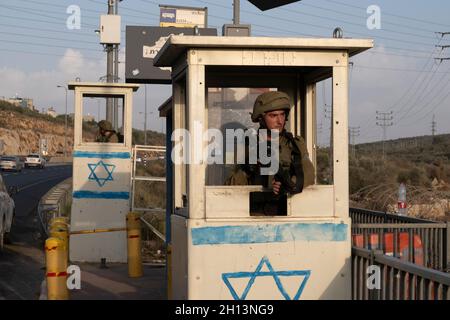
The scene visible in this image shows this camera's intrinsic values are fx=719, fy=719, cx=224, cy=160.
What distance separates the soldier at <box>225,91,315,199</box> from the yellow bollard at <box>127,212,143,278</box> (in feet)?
18.3

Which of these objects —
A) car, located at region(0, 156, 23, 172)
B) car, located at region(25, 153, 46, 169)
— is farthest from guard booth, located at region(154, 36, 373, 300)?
car, located at region(25, 153, 46, 169)

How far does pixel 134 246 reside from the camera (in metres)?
11.6

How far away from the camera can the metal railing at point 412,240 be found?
24.2ft

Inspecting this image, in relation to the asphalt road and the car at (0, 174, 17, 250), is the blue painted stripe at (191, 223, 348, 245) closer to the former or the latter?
the asphalt road

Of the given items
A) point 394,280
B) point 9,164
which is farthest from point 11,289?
point 9,164

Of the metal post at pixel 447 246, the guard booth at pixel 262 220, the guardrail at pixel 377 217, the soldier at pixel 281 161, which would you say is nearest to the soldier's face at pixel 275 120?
the soldier at pixel 281 161

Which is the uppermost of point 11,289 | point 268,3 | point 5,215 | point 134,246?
point 268,3

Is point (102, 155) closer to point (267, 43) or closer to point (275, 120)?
point (275, 120)

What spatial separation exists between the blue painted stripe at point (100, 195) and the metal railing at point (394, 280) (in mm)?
8287

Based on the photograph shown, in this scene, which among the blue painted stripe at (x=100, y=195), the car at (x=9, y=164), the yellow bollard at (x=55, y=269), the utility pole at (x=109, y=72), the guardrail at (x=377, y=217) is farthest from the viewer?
the car at (x=9, y=164)

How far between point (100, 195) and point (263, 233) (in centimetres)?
834

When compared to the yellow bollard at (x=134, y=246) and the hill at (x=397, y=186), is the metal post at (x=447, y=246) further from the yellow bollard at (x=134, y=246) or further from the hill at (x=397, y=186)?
the hill at (x=397, y=186)

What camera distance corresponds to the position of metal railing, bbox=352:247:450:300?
4.59m
